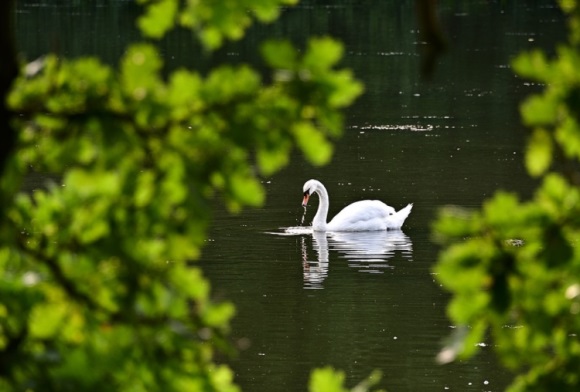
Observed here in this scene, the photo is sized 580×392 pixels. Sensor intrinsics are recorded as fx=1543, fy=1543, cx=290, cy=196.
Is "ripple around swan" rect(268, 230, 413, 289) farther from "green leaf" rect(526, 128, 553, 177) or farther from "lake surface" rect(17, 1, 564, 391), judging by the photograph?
"green leaf" rect(526, 128, 553, 177)

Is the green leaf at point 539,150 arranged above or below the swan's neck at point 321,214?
above

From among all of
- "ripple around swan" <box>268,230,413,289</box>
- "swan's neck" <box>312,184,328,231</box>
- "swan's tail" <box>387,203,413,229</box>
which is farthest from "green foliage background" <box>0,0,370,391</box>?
"swan's neck" <box>312,184,328,231</box>

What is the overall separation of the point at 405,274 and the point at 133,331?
1556 cm

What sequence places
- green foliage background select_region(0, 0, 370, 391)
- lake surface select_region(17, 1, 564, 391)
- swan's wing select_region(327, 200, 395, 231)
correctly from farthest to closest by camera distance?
1. swan's wing select_region(327, 200, 395, 231)
2. lake surface select_region(17, 1, 564, 391)
3. green foliage background select_region(0, 0, 370, 391)

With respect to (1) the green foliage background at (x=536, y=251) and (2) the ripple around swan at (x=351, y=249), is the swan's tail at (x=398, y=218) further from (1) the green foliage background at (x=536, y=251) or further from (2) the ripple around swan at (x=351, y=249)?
(1) the green foliage background at (x=536, y=251)

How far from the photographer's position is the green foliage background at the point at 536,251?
2.60 m

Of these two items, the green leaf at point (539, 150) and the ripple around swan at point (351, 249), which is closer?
the green leaf at point (539, 150)

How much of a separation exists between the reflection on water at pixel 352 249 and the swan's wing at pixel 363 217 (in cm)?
11

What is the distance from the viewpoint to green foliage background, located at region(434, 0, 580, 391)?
2.60m

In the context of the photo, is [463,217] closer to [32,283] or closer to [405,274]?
[32,283]

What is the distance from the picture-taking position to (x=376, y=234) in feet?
70.6

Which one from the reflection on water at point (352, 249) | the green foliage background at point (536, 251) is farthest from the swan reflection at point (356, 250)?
the green foliage background at point (536, 251)

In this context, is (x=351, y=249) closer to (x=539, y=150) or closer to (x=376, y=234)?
(x=376, y=234)

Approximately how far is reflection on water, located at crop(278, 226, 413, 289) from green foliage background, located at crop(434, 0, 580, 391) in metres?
14.7
